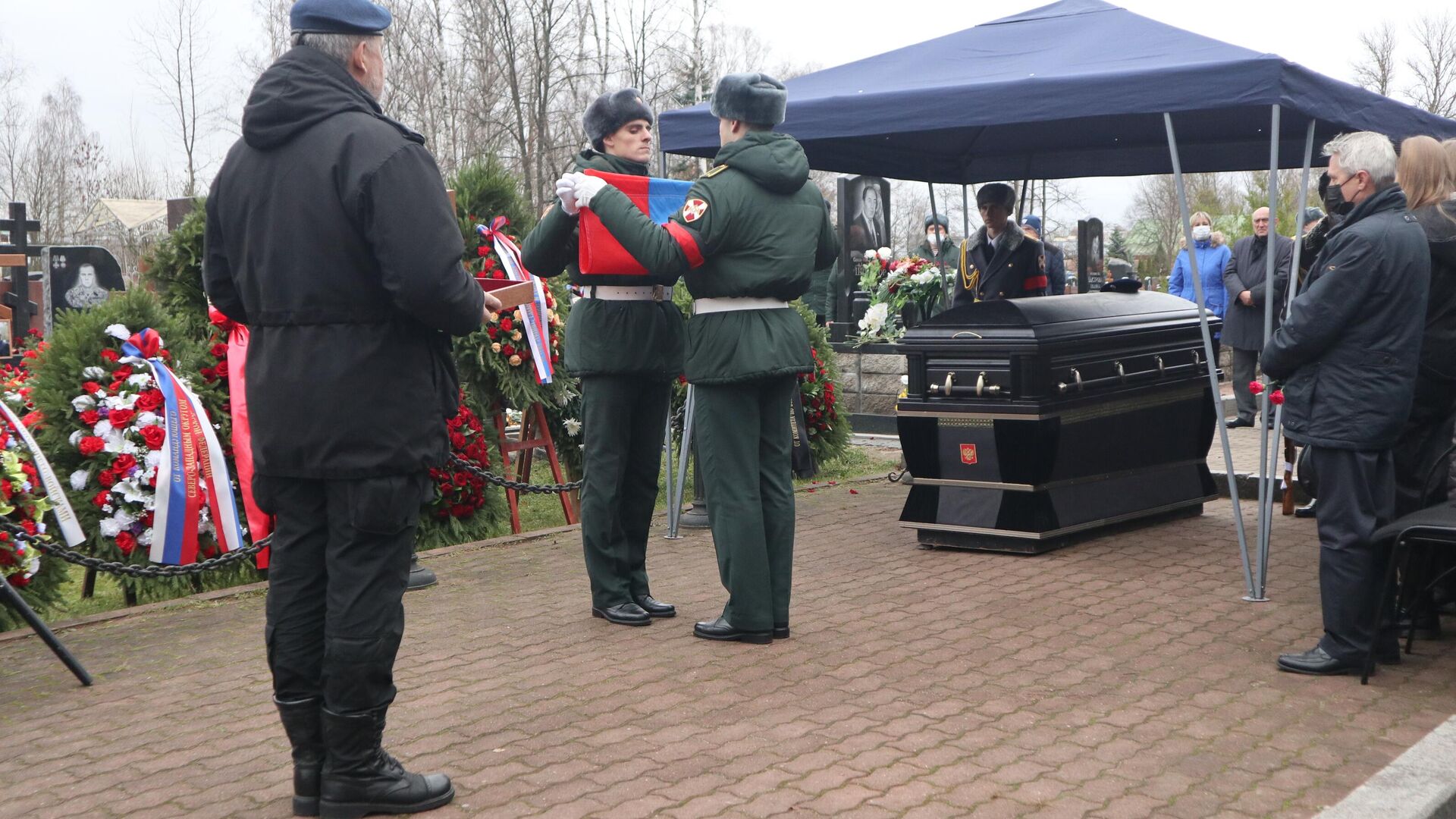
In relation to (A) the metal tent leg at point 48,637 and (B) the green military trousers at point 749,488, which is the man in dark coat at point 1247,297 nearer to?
(B) the green military trousers at point 749,488

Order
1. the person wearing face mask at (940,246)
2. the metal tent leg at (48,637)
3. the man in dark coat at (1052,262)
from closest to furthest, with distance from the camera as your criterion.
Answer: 1. the metal tent leg at (48,637)
2. the person wearing face mask at (940,246)
3. the man in dark coat at (1052,262)

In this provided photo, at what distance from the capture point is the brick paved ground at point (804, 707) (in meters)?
3.77

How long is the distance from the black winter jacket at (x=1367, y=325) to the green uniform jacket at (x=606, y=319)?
8.01ft

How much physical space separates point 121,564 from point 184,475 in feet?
2.51

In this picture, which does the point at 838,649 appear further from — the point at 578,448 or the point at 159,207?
the point at 159,207

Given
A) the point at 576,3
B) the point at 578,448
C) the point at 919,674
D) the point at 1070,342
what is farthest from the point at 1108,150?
the point at 576,3

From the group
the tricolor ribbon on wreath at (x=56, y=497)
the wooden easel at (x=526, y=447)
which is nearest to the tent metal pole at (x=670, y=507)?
the wooden easel at (x=526, y=447)

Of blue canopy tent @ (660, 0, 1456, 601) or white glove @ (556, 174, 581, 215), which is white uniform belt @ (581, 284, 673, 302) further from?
blue canopy tent @ (660, 0, 1456, 601)

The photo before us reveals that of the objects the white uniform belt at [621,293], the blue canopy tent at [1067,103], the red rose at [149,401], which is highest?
the blue canopy tent at [1067,103]

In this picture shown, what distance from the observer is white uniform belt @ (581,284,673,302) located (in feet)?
18.0

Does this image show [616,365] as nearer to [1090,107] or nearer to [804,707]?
[804,707]

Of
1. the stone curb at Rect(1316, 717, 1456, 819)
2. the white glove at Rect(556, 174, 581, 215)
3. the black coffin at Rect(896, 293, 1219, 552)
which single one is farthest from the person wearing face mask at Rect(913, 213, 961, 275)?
the stone curb at Rect(1316, 717, 1456, 819)

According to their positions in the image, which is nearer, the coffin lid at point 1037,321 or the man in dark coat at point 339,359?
the man in dark coat at point 339,359

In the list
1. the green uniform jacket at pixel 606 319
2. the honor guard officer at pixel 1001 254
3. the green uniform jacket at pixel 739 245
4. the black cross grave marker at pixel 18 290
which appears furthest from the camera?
the black cross grave marker at pixel 18 290
